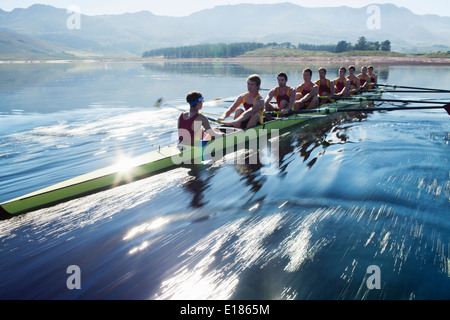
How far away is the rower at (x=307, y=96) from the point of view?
15141 millimetres

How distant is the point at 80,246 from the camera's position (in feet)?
17.4

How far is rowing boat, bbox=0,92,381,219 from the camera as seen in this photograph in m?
6.36

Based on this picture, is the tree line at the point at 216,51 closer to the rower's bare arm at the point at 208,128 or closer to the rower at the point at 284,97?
the rower at the point at 284,97

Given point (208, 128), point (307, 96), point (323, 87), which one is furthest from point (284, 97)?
point (208, 128)

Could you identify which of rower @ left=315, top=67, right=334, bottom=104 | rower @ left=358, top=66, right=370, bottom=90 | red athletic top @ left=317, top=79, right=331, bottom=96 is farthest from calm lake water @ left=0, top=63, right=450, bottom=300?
rower @ left=358, top=66, right=370, bottom=90

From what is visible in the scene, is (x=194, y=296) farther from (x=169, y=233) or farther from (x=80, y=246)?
(x=80, y=246)

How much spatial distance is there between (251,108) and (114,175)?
220 inches

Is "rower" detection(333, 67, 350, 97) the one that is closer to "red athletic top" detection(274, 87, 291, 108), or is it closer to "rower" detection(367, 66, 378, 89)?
"rower" detection(367, 66, 378, 89)

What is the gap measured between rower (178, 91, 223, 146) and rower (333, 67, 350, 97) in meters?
12.6

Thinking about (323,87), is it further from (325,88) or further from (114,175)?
(114,175)

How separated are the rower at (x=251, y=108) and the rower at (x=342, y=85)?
9.24 m
